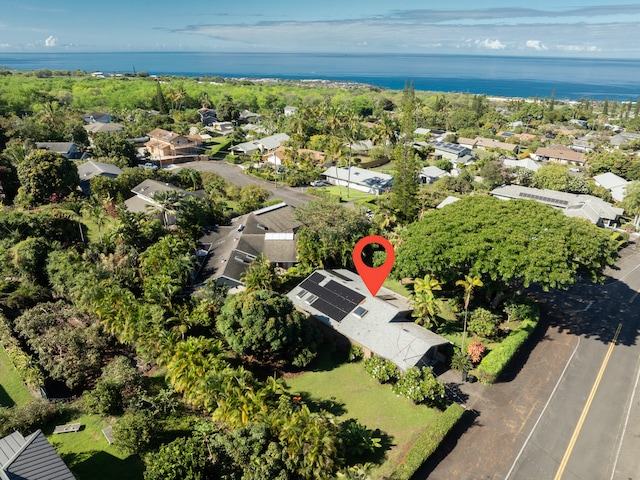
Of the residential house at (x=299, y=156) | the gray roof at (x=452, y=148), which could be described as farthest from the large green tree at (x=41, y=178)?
the gray roof at (x=452, y=148)

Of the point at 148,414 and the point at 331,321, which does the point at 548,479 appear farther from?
the point at 148,414

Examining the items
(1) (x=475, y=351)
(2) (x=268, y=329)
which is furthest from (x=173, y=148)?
(1) (x=475, y=351)

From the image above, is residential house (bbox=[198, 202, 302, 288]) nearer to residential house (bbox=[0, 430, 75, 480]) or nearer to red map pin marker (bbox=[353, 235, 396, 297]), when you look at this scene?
red map pin marker (bbox=[353, 235, 396, 297])

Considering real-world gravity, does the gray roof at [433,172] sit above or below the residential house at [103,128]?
below

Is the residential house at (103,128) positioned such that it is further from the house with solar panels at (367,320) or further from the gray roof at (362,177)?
the house with solar panels at (367,320)

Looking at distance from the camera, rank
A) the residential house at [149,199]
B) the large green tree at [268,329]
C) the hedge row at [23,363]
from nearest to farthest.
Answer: the hedge row at [23,363]
the large green tree at [268,329]
the residential house at [149,199]

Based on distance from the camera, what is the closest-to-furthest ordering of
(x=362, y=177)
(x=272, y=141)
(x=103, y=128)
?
(x=362, y=177)
(x=272, y=141)
(x=103, y=128)

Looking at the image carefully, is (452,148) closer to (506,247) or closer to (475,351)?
(506,247)
